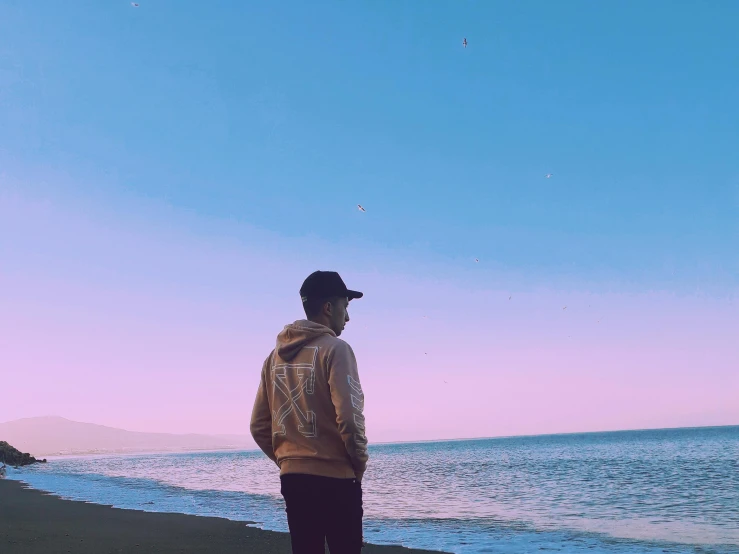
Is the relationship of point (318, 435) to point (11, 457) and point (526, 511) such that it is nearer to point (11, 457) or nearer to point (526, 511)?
point (526, 511)

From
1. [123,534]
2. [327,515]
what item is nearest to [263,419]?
[327,515]

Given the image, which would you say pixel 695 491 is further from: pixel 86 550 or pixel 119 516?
pixel 86 550

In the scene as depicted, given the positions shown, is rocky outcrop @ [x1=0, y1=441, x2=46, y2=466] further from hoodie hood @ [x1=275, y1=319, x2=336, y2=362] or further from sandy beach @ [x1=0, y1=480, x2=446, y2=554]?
hoodie hood @ [x1=275, y1=319, x2=336, y2=362]

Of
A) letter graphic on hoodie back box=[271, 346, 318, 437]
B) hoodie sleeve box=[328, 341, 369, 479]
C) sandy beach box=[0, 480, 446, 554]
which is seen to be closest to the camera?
hoodie sleeve box=[328, 341, 369, 479]

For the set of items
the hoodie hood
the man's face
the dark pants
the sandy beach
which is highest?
the man's face

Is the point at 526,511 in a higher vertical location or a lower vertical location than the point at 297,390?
lower

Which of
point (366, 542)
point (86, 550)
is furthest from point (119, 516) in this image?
point (366, 542)

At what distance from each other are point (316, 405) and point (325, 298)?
58 cm

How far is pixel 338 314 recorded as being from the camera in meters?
3.35

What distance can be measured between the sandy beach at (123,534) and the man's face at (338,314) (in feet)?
18.1

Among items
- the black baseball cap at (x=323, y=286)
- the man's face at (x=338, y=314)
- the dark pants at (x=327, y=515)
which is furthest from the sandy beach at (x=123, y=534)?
the black baseball cap at (x=323, y=286)

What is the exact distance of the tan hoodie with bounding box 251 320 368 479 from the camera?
298 centimetres

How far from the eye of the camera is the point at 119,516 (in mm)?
12086

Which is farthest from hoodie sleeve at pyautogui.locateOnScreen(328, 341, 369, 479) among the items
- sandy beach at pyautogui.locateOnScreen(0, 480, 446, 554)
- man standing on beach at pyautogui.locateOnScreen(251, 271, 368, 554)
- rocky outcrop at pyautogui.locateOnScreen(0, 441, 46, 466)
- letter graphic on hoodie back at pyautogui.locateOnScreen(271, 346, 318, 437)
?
rocky outcrop at pyautogui.locateOnScreen(0, 441, 46, 466)
